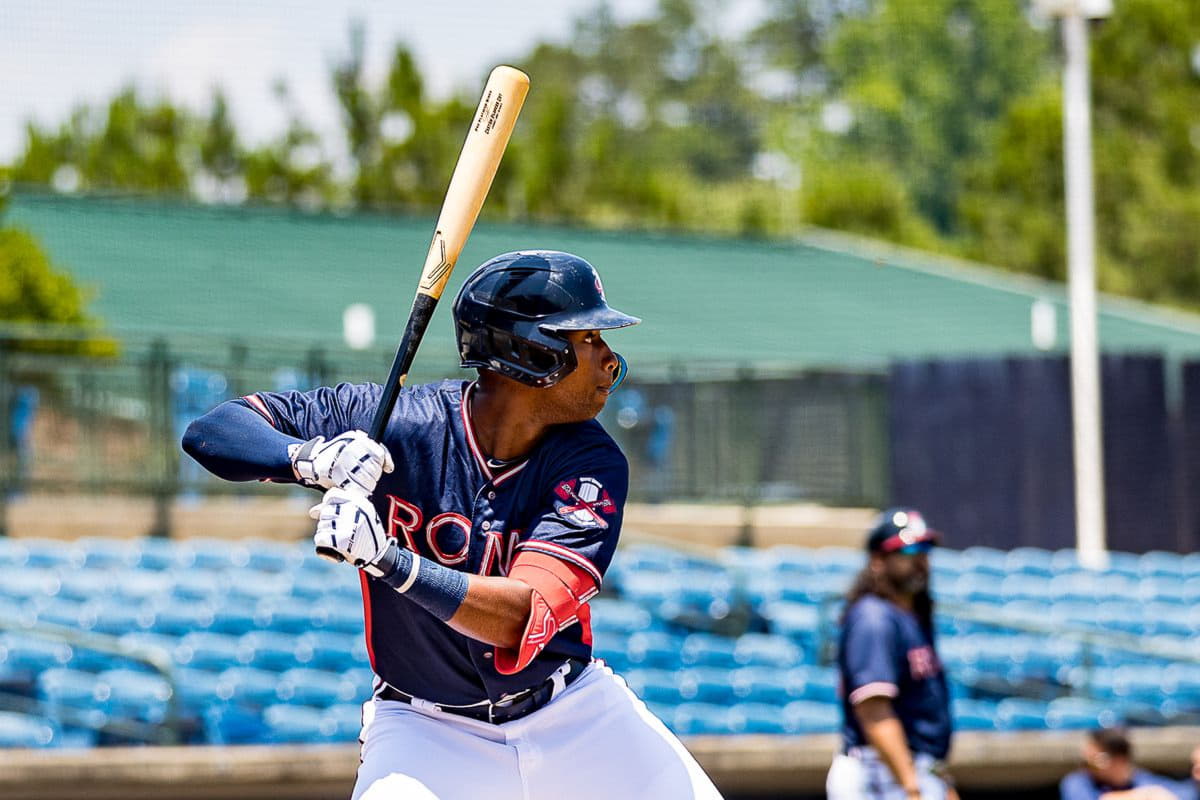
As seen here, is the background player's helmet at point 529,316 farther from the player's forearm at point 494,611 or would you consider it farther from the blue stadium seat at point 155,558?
the blue stadium seat at point 155,558

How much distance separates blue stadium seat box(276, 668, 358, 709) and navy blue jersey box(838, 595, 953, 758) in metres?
2.99

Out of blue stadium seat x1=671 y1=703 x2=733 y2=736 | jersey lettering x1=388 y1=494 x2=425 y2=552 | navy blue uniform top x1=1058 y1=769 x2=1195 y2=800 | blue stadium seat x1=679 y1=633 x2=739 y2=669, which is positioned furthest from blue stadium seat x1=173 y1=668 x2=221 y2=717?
jersey lettering x1=388 y1=494 x2=425 y2=552

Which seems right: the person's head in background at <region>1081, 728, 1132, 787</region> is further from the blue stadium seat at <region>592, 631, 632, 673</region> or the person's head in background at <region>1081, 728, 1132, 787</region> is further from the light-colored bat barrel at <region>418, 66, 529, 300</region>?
the light-colored bat barrel at <region>418, 66, 529, 300</region>

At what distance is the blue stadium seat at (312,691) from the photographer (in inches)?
272

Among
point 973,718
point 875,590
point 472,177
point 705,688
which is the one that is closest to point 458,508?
point 472,177

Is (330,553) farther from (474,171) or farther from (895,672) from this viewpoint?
(895,672)

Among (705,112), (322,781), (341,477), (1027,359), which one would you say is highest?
(705,112)

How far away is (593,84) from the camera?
3866 cm

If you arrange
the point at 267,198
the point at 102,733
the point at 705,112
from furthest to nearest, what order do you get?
the point at 705,112 → the point at 267,198 → the point at 102,733

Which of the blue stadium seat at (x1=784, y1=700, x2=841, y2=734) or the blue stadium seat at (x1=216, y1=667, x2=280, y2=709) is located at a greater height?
the blue stadium seat at (x1=216, y1=667, x2=280, y2=709)

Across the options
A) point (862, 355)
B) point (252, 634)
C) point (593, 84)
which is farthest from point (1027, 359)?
point (593, 84)

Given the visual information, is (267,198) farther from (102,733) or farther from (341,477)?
(341,477)

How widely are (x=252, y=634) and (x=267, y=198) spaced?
13.6 meters

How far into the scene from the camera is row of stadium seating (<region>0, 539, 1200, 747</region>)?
6.68 m
